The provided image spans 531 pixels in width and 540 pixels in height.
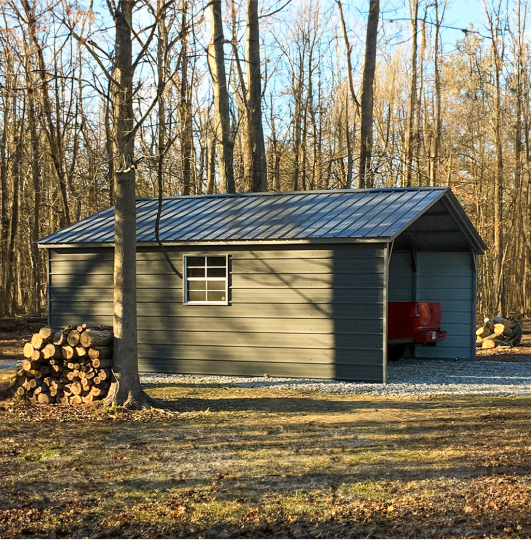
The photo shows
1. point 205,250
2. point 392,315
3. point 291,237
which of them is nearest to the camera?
point 291,237

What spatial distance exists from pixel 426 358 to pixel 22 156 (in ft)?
58.8

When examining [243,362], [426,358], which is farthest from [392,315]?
[243,362]

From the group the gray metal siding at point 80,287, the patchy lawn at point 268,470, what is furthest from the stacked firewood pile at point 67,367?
the gray metal siding at point 80,287

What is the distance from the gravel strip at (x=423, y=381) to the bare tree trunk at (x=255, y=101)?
7.45 metres

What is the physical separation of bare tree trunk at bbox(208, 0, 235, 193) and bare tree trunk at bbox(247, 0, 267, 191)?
31.9 inches

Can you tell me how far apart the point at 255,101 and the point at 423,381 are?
410 inches

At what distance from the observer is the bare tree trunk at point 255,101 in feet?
69.4

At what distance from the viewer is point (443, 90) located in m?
31.9

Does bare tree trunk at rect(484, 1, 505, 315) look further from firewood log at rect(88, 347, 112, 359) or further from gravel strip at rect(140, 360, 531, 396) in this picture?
firewood log at rect(88, 347, 112, 359)

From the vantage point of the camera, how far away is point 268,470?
23.5ft

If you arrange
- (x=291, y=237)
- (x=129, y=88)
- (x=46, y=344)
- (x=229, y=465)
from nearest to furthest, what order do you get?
1. (x=229, y=465)
2. (x=129, y=88)
3. (x=46, y=344)
4. (x=291, y=237)

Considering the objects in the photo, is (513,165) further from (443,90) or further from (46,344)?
(46,344)

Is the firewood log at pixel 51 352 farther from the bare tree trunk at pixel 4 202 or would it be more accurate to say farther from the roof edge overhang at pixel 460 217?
the bare tree trunk at pixel 4 202

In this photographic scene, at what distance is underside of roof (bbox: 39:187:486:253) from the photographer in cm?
1393
